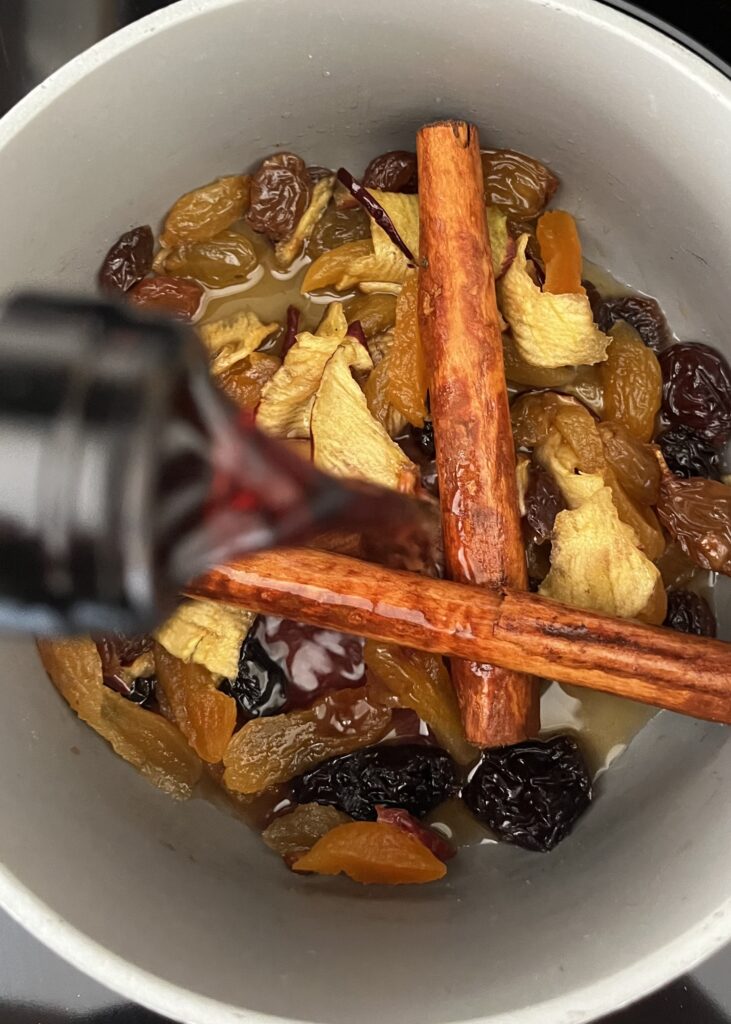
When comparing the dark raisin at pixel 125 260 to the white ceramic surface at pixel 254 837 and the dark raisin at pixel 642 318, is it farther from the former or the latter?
the dark raisin at pixel 642 318

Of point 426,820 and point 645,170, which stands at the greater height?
point 645,170

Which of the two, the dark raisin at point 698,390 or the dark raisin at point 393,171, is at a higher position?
the dark raisin at point 393,171

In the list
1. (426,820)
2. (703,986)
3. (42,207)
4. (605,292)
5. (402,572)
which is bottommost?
(703,986)

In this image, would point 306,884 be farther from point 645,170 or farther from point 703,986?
point 645,170

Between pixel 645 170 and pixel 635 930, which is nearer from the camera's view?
pixel 635 930

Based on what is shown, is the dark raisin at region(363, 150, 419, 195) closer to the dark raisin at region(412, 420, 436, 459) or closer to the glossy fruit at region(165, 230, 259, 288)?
the glossy fruit at region(165, 230, 259, 288)

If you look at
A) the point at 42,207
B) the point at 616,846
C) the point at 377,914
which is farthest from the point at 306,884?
the point at 42,207

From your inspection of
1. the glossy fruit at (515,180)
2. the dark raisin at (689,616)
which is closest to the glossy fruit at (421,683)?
the dark raisin at (689,616)

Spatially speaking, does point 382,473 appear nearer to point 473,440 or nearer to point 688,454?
point 473,440
